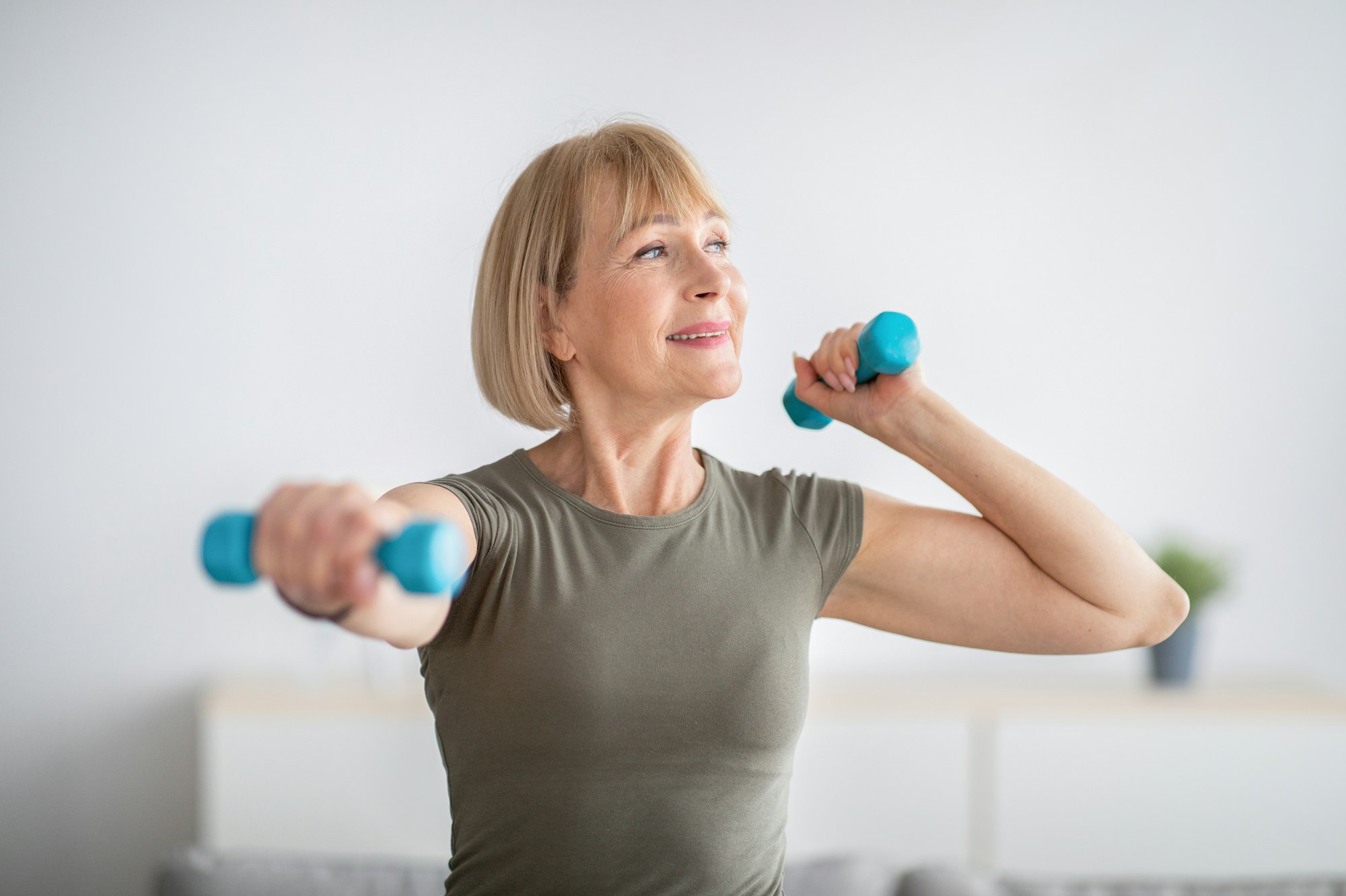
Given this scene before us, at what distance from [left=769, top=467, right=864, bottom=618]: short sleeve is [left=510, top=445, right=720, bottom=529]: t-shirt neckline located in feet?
0.30

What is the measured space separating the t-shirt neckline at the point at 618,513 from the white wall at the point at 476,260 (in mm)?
1540

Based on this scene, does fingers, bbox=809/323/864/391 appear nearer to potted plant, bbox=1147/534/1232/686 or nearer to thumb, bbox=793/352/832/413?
thumb, bbox=793/352/832/413

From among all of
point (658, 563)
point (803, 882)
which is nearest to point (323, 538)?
point (658, 563)

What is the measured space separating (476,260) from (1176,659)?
2058 millimetres

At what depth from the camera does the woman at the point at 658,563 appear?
115 cm

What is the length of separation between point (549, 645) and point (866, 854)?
4.19 ft

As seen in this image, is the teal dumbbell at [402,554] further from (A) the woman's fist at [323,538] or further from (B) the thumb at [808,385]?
(B) the thumb at [808,385]

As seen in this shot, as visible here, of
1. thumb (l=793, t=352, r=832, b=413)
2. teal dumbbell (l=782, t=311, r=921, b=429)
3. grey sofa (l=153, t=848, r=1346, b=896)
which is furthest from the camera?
grey sofa (l=153, t=848, r=1346, b=896)

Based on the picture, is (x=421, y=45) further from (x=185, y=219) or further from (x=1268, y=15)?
(x=1268, y=15)

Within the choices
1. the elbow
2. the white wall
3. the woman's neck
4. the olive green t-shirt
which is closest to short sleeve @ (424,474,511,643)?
the olive green t-shirt

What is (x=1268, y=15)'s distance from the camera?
3129mm

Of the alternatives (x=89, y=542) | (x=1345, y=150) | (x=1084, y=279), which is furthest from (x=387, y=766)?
(x=1345, y=150)

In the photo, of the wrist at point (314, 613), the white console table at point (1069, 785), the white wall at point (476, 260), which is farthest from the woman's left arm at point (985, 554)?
the white wall at point (476, 260)

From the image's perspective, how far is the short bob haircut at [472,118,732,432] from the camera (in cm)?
130
